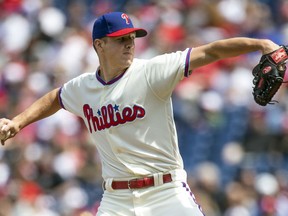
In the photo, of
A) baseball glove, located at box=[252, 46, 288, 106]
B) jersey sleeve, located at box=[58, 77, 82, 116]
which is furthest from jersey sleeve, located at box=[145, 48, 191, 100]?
jersey sleeve, located at box=[58, 77, 82, 116]

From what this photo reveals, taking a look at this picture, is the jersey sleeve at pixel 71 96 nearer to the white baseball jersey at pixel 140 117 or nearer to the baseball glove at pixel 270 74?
the white baseball jersey at pixel 140 117

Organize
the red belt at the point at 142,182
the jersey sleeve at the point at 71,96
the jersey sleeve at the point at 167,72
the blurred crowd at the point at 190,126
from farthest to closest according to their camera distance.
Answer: the blurred crowd at the point at 190,126
the jersey sleeve at the point at 71,96
the red belt at the point at 142,182
the jersey sleeve at the point at 167,72

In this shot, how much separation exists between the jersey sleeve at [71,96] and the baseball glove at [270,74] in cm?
139

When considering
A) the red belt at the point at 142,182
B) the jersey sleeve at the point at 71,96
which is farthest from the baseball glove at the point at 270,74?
the jersey sleeve at the point at 71,96

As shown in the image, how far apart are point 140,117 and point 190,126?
560 cm

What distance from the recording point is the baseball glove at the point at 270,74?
18.1 ft

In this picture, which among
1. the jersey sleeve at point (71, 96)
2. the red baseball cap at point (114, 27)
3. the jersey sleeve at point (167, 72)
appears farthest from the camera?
the jersey sleeve at point (71, 96)

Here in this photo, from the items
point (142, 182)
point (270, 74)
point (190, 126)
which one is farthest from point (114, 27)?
point (190, 126)

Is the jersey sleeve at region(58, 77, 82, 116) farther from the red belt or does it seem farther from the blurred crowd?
the blurred crowd

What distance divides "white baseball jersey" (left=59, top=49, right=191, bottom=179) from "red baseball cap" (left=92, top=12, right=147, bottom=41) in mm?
229

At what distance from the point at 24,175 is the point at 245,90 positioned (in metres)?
3.00

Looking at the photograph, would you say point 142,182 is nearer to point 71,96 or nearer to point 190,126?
point 71,96

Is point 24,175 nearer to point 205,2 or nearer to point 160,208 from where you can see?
point 205,2

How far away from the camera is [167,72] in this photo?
5809mm
